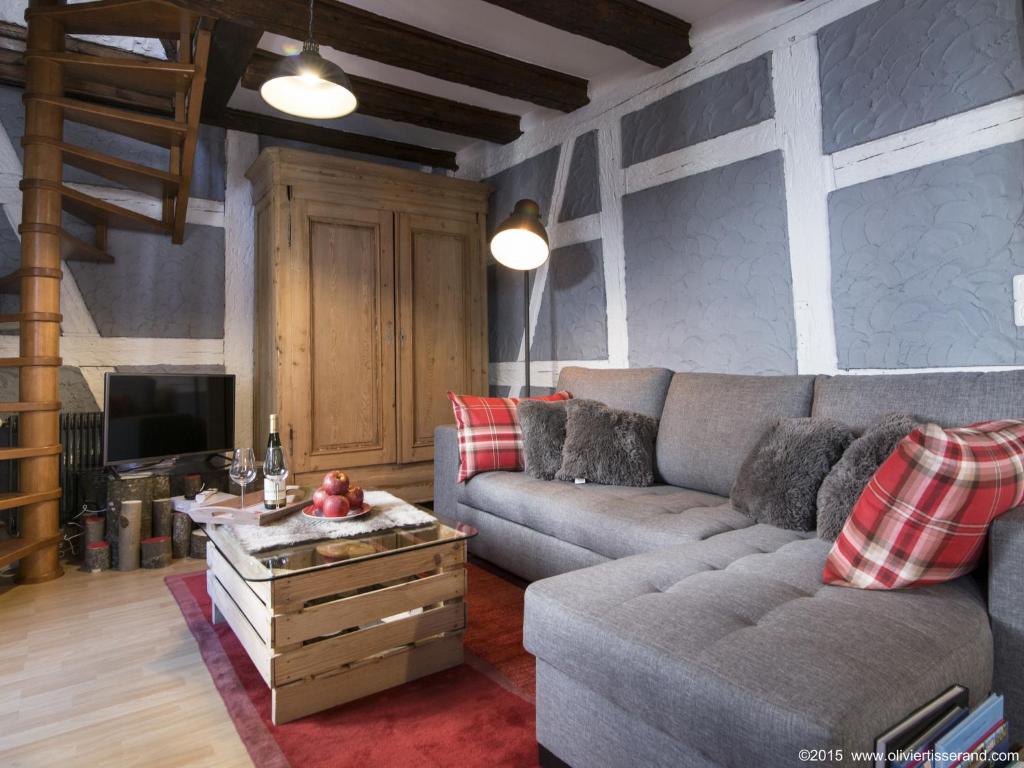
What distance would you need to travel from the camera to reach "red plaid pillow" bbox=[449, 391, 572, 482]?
9.70ft

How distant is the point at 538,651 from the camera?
4.55 feet

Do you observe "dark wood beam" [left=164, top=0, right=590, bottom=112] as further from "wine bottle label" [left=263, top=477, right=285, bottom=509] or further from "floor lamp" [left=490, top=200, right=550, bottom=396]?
"wine bottle label" [left=263, top=477, right=285, bottom=509]

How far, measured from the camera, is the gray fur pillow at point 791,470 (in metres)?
1.89

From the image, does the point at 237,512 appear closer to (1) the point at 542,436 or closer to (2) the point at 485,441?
(2) the point at 485,441

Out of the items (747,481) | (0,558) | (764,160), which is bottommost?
(0,558)

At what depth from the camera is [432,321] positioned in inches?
163

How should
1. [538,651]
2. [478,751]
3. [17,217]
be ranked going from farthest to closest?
1. [17,217]
2. [478,751]
3. [538,651]

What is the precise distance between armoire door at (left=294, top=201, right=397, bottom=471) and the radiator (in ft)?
3.50

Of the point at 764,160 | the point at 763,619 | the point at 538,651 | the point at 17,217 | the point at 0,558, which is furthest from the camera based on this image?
the point at 17,217

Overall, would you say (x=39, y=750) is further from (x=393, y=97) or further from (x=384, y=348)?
(x=393, y=97)

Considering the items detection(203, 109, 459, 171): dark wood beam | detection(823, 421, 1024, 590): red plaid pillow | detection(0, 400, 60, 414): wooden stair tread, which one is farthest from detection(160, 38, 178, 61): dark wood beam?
detection(823, 421, 1024, 590): red plaid pillow

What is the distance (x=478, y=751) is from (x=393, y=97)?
11.4 ft

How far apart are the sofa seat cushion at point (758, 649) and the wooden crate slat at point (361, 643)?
540mm

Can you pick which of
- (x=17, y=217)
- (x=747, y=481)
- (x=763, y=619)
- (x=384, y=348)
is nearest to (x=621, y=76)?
(x=384, y=348)
